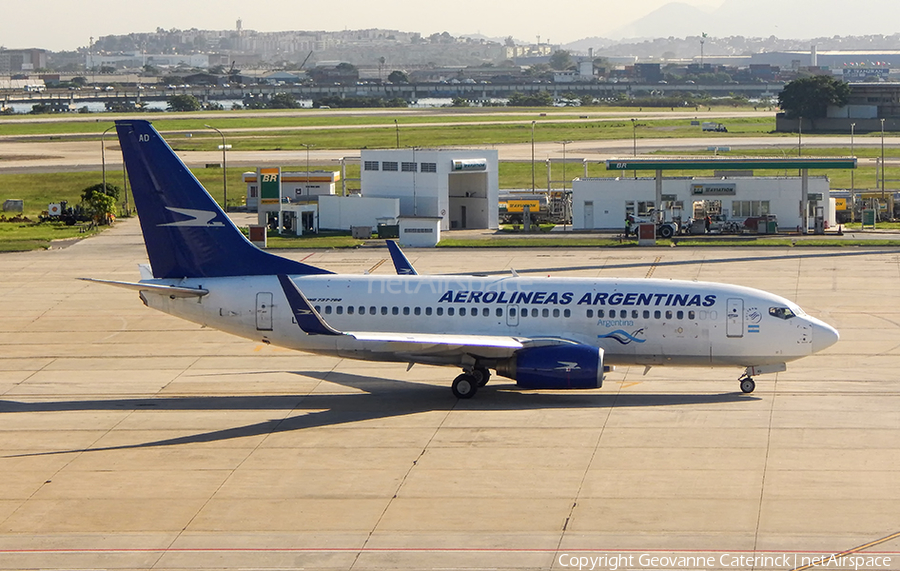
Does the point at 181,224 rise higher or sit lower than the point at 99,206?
higher

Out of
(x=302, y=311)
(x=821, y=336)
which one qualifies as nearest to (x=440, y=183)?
(x=821, y=336)

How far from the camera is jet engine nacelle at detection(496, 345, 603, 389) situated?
114 ft

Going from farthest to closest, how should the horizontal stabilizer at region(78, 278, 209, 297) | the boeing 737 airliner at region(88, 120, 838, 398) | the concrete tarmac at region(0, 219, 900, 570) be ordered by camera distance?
the horizontal stabilizer at region(78, 278, 209, 297) → the boeing 737 airliner at region(88, 120, 838, 398) → the concrete tarmac at region(0, 219, 900, 570)

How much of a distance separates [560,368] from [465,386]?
3127 millimetres

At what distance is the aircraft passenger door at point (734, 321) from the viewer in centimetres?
3594

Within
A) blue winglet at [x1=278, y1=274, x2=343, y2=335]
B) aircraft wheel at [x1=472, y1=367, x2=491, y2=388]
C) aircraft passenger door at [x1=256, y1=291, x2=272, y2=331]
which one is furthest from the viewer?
aircraft passenger door at [x1=256, y1=291, x2=272, y2=331]

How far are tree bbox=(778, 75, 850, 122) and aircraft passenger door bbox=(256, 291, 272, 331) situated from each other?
14349cm

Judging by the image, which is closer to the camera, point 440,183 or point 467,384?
point 467,384

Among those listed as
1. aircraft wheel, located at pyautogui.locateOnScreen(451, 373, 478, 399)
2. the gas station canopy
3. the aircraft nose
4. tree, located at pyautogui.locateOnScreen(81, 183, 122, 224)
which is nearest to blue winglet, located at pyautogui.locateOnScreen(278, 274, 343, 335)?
aircraft wheel, located at pyautogui.locateOnScreen(451, 373, 478, 399)

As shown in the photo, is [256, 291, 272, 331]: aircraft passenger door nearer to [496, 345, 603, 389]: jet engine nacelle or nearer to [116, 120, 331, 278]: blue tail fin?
[116, 120, 331, 278]: blue tail fin

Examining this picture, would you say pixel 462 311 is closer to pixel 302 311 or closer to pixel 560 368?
pixel 560 368

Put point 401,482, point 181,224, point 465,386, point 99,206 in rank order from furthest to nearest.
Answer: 1. point 99,206
2. point 181,224
3. point 465,386
4. point 401,482

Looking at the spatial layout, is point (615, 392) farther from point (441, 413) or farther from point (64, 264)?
point (64, 264)

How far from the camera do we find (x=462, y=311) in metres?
37.0
